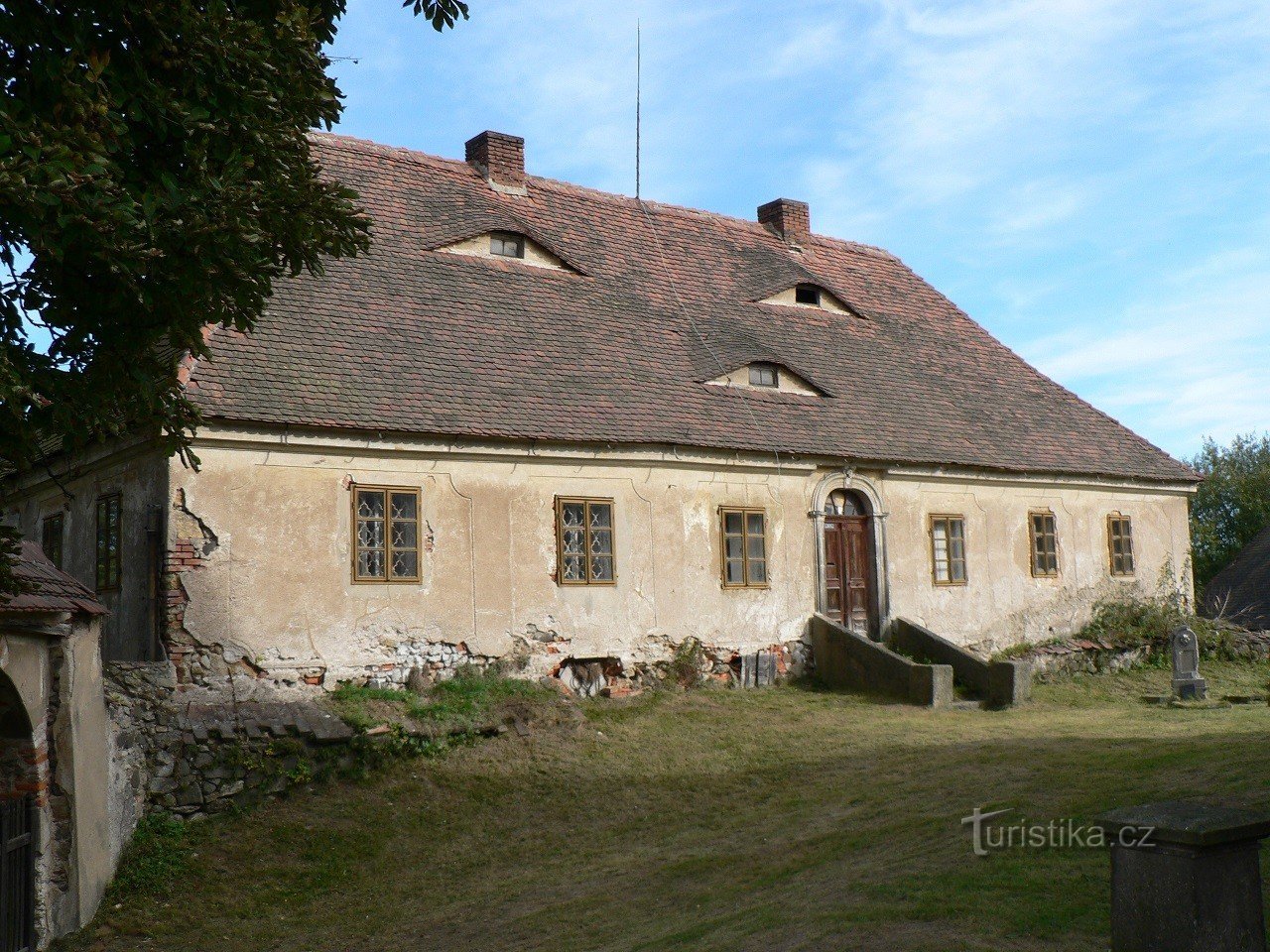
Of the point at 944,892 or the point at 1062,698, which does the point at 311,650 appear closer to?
the point at 944,892

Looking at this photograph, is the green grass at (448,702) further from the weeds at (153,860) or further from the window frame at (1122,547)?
the window frame at (1122,547)

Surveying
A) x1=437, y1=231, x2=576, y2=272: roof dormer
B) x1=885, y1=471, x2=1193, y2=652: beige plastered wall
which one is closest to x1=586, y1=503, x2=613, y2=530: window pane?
x1=437, y1=231, x2=576, y2=272: roof dormer

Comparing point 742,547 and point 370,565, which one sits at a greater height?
point 742,547

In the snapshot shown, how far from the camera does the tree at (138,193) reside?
21.1ft

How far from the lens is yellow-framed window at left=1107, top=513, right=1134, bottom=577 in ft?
72.8

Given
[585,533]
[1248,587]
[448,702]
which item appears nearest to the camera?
[448,702]

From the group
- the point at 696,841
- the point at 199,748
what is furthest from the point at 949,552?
the point at 199,748

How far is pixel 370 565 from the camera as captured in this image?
1523 centimetres

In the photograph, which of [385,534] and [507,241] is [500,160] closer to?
[507,241]

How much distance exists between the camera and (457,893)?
10.8 m

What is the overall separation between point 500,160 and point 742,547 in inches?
317

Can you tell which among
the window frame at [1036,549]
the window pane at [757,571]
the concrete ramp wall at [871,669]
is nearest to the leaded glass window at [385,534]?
the window pane at [757,571]

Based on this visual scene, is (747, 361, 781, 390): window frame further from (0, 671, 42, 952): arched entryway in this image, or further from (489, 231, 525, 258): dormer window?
(0, 671, 42, 952): arched entryway

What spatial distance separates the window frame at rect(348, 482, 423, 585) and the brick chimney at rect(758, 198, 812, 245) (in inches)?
456
